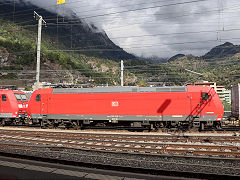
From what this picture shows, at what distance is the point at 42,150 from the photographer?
1077 centimetres

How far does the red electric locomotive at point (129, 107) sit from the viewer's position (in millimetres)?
15648

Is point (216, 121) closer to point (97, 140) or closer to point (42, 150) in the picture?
point (97, 140)

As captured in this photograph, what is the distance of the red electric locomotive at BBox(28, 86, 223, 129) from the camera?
15.6m

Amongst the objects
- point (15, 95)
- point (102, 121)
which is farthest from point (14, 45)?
point (102, 121)

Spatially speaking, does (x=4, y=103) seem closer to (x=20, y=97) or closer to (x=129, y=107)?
(x=20, y=97)

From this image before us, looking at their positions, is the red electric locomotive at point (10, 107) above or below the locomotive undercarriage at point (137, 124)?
above

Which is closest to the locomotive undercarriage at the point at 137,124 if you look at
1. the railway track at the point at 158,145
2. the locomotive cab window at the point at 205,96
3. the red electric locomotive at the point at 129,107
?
the red electric locomotive at the point at 129,107

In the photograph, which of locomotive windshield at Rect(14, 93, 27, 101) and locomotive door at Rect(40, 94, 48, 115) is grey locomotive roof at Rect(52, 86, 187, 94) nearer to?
locomotive door at Rect(40, 94, 48, 115)

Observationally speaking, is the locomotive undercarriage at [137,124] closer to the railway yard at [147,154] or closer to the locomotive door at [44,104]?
the locomotive door at [44,104]

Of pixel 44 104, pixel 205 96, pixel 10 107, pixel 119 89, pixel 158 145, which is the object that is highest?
pixel 119 89

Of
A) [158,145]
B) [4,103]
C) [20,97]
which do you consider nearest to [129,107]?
[158,145]

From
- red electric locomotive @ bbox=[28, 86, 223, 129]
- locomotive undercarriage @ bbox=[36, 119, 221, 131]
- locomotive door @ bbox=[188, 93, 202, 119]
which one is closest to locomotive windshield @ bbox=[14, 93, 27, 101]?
red electric locomotive @ bbox=[28, 86, 223, 129]

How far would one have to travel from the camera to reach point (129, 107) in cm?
1691

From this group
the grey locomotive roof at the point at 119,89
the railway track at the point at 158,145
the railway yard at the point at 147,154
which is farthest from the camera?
the grey locomotive roof at the point at 119,89
